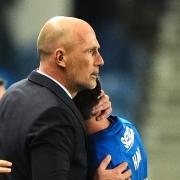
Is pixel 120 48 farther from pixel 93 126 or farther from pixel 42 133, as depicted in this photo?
pixel 42 133

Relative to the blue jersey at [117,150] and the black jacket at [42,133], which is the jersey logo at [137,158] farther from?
the black jacket at [42,133]

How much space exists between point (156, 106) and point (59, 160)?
4.64 meters

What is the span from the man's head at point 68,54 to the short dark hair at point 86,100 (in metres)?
0.12

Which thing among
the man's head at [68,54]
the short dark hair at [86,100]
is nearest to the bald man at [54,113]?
the man's head at [68,54]

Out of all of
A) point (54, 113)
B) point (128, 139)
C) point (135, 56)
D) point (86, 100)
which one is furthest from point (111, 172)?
point (135, 56)

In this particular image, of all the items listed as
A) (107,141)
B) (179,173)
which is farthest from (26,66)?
(107,141)

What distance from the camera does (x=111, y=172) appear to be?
104 inches

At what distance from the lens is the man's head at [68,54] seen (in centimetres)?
251

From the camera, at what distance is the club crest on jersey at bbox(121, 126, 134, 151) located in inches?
106

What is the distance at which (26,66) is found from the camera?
22.2ft

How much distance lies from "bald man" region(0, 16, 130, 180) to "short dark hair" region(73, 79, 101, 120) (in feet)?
0.37

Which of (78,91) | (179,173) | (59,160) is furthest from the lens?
(179,173)

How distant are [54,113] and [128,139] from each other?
431 mm

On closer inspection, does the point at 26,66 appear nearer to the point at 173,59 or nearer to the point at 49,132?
the point at 173,59
